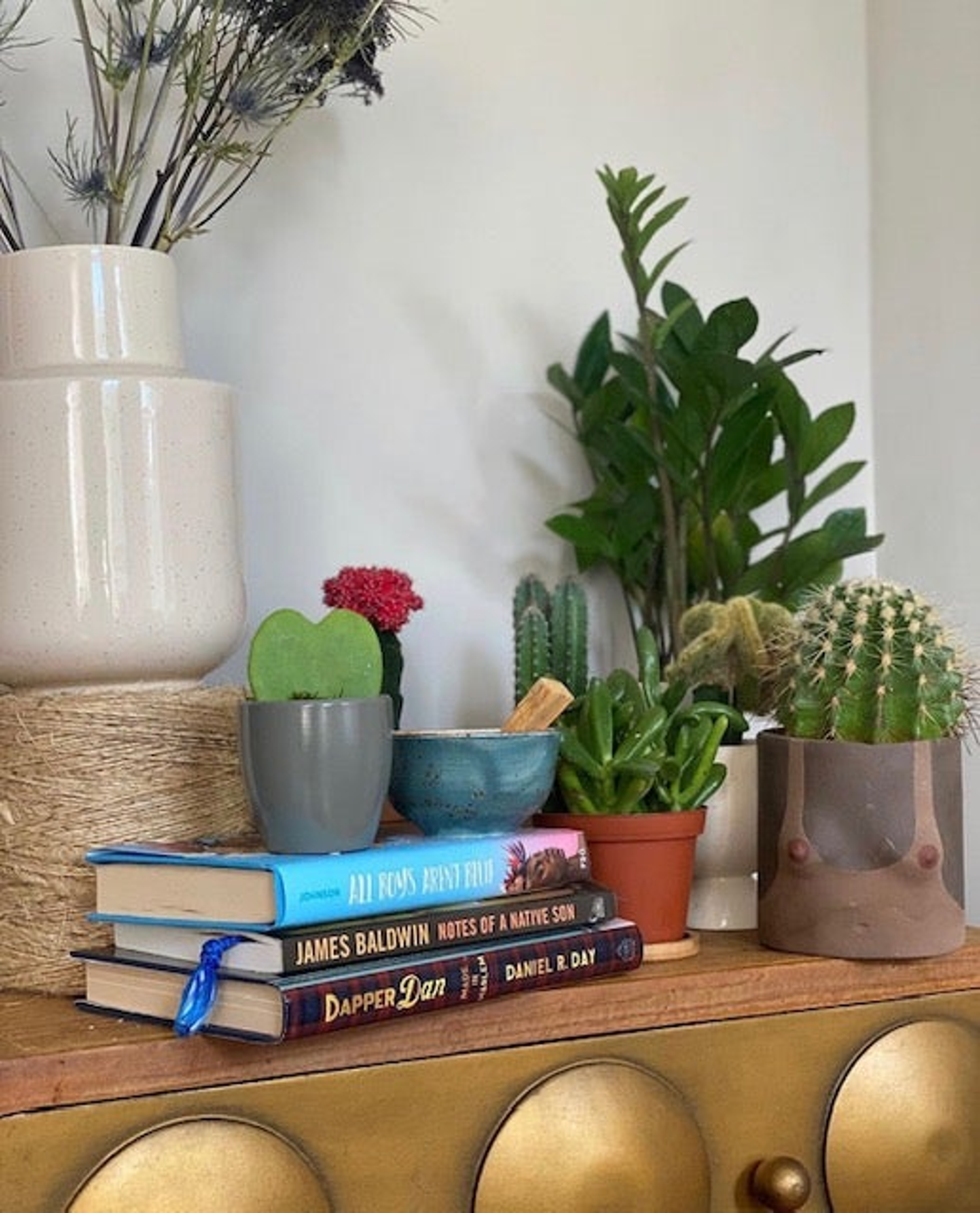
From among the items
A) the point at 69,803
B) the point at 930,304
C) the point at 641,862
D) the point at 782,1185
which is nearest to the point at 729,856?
the point at 641,862

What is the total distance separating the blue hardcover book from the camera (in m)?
0.90

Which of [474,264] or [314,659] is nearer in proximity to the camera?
[314,659]

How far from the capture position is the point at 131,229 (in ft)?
4.17

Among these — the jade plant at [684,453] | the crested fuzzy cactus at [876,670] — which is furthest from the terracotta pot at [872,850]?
the jade plant at [684,453]

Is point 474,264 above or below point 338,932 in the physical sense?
above

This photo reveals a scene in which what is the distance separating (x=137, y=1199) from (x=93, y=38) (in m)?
0.85

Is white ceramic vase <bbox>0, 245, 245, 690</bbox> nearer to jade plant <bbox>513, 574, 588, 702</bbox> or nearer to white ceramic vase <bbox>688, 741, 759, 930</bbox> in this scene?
jade plant <bbox>513, 574, 588, 702</bbox>

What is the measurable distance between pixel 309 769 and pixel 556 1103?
25 cm

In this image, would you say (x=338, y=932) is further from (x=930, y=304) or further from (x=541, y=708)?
(x=930, y=304)

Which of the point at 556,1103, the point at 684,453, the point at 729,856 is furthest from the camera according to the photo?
the point at 684,453

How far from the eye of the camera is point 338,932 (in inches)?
35.7

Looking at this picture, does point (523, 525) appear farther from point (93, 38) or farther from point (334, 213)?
point (93, 38)

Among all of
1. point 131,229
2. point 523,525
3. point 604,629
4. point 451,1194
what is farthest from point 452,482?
point 451,1194

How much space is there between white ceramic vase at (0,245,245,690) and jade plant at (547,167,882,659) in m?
0.45
